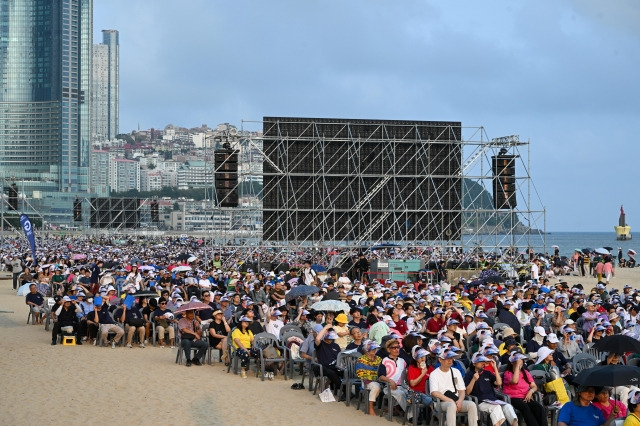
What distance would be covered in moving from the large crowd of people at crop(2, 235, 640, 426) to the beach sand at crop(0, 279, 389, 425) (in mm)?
518

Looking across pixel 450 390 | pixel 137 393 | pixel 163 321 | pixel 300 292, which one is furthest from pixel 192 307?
pixel 450 390

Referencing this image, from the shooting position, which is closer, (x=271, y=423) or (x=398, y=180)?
(x=271, y=423)

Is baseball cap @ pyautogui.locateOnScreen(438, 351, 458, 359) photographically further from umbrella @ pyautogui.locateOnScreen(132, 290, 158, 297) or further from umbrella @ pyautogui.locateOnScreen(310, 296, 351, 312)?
umbrella @ pyautogui.locateOnScreen(132, 290, 158, 297)

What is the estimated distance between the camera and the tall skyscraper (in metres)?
193

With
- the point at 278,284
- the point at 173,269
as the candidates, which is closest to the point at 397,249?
the point at 173,269

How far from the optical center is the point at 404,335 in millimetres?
14500

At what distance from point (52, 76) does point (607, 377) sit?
645 ft

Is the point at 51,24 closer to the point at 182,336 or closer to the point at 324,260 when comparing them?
the point at 324,260

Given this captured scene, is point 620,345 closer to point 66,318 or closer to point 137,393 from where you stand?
point 137,393

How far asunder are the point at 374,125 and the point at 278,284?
1522cm

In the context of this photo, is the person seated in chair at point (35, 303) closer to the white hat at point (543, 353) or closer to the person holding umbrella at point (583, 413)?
the white hat at point (543, 353)

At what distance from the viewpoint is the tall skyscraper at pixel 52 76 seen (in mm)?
193125

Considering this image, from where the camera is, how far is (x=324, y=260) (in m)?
36.1

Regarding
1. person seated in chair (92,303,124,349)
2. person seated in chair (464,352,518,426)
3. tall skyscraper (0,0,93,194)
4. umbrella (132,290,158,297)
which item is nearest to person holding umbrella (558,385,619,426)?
person seated in chair (464,352,518,426)
